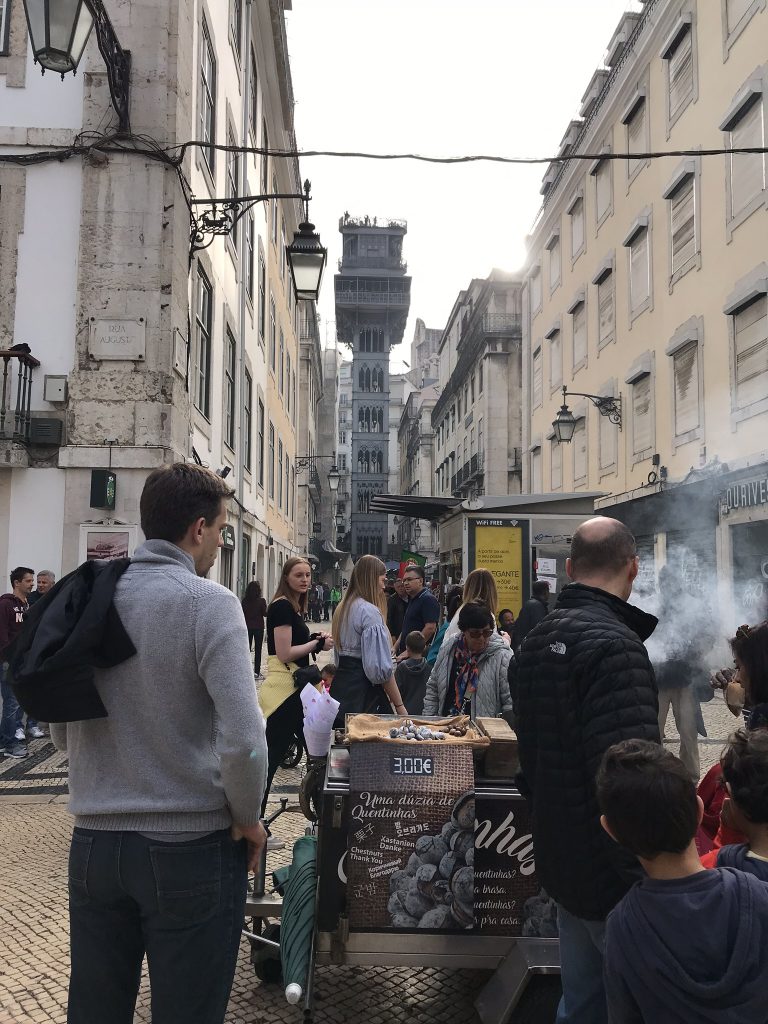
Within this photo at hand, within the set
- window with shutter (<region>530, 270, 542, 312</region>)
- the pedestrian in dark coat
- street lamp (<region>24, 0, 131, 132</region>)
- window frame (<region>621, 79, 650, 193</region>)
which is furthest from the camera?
window with shutter (<region>530, 270, 542, 312</region>)

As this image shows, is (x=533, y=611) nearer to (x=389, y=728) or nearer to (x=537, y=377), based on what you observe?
(x=389, y=728)

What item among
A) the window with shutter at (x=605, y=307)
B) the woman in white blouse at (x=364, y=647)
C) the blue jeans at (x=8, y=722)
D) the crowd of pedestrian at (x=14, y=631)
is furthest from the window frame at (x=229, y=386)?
the window with shutter at (x=605, y=307)

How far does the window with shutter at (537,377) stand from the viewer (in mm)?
27922

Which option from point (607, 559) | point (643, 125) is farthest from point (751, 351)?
point (607, 559)

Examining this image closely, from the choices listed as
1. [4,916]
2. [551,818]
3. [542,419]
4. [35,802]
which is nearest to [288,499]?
[542,419]

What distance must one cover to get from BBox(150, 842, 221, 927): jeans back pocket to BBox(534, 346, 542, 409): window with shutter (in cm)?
2702

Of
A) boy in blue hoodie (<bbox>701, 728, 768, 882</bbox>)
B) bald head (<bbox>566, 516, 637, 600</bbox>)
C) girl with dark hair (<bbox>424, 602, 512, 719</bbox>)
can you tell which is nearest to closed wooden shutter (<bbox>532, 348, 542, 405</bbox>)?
girl with dark hair (<bbox>424, 602, 512, 719</bbox>)

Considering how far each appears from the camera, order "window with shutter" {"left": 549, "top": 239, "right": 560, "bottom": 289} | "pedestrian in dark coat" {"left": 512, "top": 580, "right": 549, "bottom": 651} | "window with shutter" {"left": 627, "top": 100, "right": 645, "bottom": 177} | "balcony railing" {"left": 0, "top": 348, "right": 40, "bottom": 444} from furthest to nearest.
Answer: "window with shutter" {"left": 549, "top": 239, "right": 560, "bottom": 289} → "window with shutter" {"left": 627, "top": 100, "right": 645, "bottom": 177} → "balcony railing" {"left": 0, "top": 348, "right": 40, "bottom": 444} → "pedestrian in dark coat" {"left": 512, "top": 580, "right": 549, "bottom": 651}

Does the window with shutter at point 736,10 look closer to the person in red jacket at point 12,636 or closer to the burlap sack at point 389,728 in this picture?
the person in red jacket at point 12,636

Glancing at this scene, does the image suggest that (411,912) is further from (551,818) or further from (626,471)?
(626,471)

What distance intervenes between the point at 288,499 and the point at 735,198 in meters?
19.9

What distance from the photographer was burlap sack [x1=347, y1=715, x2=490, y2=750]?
3.06m

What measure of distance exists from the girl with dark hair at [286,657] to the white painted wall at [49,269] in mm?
5503

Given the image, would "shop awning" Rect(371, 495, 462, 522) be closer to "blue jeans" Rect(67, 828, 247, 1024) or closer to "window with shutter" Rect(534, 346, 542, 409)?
"blue jeans" Rect(67, 828, 247, 1024)
